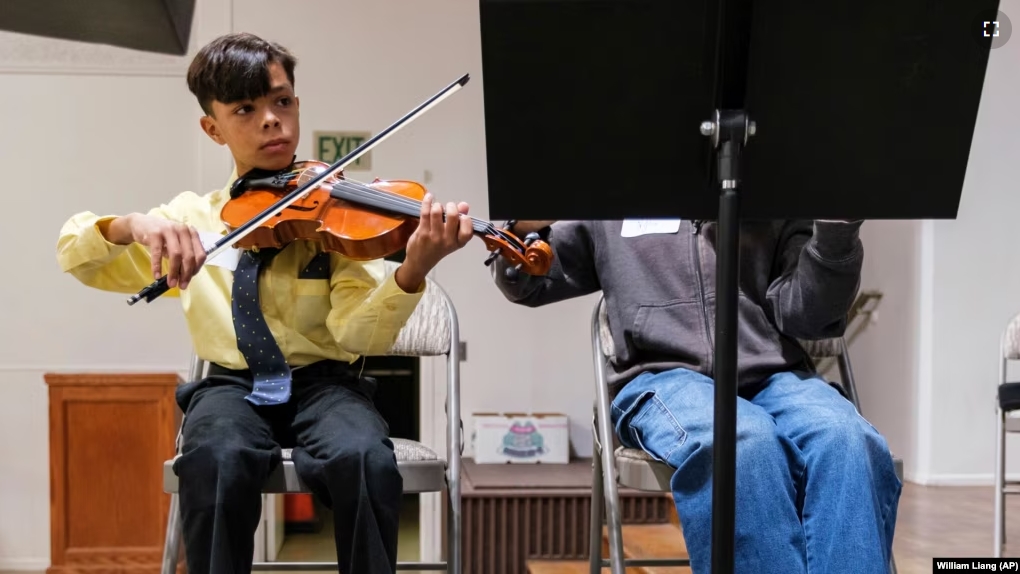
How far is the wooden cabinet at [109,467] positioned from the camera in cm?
316

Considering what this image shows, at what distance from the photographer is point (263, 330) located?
4.94 feet

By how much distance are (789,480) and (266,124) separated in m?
0.94

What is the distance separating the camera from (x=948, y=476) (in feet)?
13.5

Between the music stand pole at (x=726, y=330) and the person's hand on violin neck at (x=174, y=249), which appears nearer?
the music stand pole at (x=726, y=330)

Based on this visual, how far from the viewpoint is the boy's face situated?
1.53m

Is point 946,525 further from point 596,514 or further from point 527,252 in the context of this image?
point 527,252

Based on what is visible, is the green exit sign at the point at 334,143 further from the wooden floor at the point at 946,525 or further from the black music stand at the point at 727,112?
the black music stand at the point at 727,112

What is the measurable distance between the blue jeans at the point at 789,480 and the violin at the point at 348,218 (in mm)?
326

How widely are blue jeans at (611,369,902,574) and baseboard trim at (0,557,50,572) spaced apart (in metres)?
3.05

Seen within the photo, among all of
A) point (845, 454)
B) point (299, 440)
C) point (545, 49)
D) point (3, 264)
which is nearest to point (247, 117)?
point (299, 440)

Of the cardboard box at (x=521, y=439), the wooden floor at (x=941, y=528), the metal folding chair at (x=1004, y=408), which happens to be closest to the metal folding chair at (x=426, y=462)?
the wooden floor at (x=941, y=528)

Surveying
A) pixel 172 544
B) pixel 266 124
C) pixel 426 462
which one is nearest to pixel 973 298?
pixel 426 462

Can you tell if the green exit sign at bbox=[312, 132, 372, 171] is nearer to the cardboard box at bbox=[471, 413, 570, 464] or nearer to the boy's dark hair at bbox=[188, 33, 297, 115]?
the cardboard box at bbox=[471, 413, 570, 464]

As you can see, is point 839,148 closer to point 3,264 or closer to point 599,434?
point 599,434
